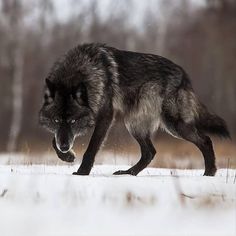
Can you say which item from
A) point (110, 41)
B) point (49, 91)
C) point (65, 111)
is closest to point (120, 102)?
point (65, 111)

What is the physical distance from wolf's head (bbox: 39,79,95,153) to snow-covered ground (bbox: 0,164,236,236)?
40.4 inches

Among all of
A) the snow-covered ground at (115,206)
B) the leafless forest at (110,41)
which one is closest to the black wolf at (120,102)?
the snow-covered ground at (115,206)

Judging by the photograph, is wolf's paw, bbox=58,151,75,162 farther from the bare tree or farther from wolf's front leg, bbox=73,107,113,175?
the bare tree

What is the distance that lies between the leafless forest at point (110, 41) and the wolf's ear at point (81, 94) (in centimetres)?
1586

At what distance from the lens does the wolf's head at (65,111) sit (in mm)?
6074

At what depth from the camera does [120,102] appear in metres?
6.49

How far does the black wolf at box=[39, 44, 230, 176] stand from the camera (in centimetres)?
612

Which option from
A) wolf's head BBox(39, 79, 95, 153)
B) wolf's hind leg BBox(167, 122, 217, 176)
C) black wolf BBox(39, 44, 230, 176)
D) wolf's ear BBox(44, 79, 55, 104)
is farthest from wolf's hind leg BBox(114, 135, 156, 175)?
wolf's ear BBox(44, 79, 55, 104)

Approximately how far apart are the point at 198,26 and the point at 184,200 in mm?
22844

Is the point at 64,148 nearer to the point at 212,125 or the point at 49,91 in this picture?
the point at 49,91

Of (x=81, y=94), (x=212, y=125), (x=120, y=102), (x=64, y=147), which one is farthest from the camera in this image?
(x=212, y=125)

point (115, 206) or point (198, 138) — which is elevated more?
point (115, 206)

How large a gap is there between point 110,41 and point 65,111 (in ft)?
68.8

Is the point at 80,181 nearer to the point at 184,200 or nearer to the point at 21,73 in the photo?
the point at 184,200
